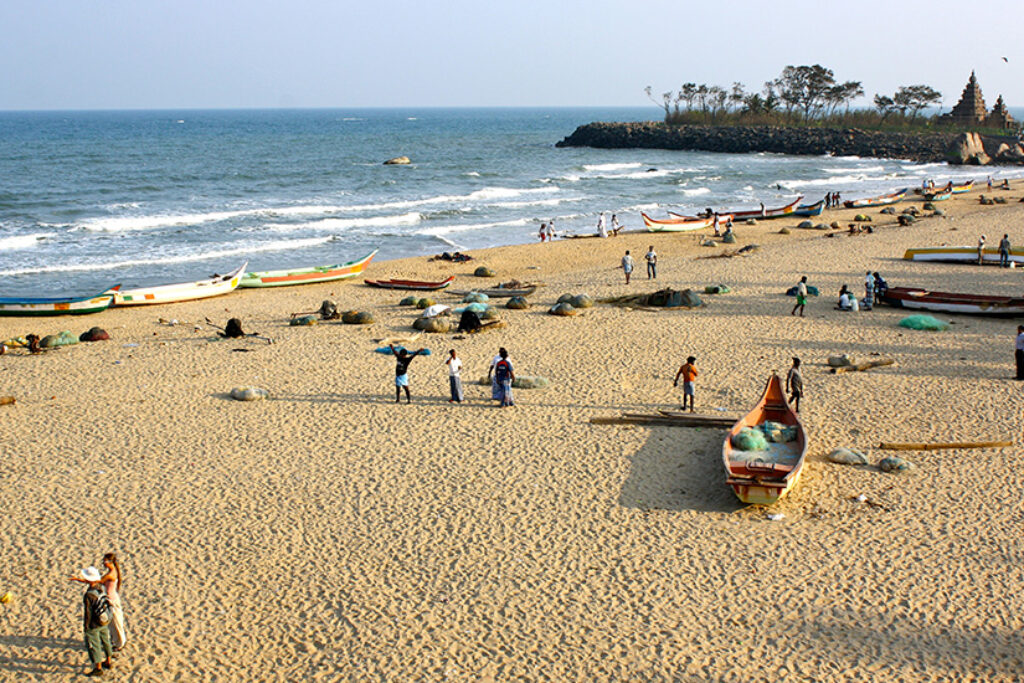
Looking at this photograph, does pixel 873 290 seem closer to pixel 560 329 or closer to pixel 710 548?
pixel 560 329

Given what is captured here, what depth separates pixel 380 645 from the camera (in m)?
9.35

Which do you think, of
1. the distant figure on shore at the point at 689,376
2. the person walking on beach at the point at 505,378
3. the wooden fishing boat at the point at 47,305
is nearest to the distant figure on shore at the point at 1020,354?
the distant figure on shore at the point at 689,376

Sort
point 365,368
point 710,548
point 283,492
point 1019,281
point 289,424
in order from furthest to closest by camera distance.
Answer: point 1019,281 → point 365,368 → point 289,424 → point 283,492 → point 710,548

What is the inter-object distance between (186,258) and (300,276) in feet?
26.8

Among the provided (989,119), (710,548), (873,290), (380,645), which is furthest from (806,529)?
(989,119)

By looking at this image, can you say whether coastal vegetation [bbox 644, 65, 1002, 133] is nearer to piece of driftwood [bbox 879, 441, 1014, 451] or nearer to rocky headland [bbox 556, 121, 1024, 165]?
rocky headland [bbox 556, 121, 1024, 165]

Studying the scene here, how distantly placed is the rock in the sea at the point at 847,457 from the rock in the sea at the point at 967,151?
76770 millimetres

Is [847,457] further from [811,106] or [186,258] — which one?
[811,106]

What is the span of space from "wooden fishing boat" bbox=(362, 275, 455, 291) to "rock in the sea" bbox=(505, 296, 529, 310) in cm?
329

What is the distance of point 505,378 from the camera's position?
52.9 feet

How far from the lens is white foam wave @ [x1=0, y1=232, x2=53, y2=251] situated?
3703 centimetres

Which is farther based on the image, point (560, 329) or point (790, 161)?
point (790, 161)

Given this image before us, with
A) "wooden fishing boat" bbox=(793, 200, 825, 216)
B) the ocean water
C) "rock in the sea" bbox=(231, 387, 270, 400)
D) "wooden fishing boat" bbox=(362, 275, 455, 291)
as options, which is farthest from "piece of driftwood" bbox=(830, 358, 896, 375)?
"wooden fishing boat" bbox=(793, 200, 825, 216)

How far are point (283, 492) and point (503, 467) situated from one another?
11.3ft
